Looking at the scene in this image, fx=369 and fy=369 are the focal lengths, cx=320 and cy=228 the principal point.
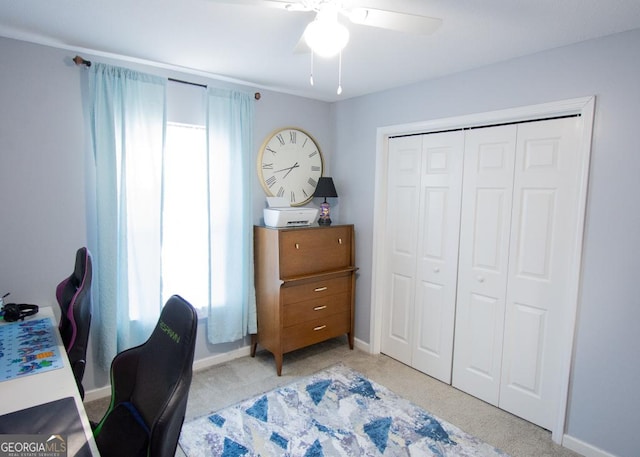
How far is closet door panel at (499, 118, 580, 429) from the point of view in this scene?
7.22 ft

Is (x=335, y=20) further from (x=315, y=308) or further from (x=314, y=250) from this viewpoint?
(x=315, y=308)

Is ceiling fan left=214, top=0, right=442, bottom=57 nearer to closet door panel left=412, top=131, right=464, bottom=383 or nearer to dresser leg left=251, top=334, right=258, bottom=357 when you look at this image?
closet door panel left=412, top=131, right=464, bottom=383

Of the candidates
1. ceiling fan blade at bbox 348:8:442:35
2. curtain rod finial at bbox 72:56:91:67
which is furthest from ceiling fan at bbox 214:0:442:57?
curtain rod finial at bbox 72:56:91:67

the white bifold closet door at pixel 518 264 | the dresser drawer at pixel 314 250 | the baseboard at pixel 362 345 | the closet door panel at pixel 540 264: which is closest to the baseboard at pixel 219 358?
the dresser drawer at pixel 314 250

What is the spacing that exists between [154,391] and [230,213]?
1.78 meters

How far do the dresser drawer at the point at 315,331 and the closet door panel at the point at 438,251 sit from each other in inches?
26.8

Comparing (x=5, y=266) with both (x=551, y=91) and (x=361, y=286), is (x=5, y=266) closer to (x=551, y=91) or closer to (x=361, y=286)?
(x=361, y=286)

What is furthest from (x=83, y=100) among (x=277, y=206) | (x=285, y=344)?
(x=285, y=344)

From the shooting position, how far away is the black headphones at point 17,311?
78.7 inches

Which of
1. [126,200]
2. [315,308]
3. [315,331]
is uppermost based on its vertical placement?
[126,200]

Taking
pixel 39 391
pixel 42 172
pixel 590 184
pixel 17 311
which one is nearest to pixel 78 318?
pixel 39 391

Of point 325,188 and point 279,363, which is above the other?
point 325,188

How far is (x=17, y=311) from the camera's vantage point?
2.04m

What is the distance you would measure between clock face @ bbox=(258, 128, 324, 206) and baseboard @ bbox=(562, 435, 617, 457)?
101 inches
